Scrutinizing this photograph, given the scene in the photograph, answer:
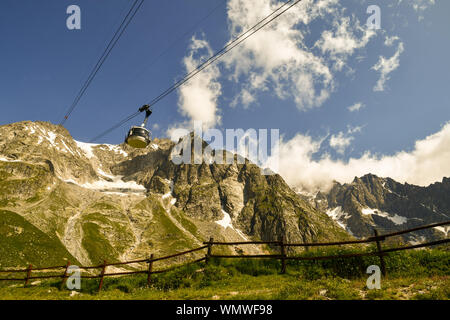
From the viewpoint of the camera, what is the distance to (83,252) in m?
183

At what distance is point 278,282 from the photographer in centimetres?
1507

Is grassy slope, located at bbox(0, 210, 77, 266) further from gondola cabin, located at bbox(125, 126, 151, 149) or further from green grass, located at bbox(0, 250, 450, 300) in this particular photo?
gondola cabin, located at bbox(125, 126, 151, 149)

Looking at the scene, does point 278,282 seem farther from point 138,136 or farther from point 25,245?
point 25,245

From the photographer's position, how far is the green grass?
1059 cm

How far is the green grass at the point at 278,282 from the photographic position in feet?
34.7

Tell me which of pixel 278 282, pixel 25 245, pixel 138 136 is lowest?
pixel 278 282

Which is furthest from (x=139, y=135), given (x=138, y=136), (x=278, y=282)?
(x=278, y=282)

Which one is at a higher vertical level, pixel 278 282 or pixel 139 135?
pixel 139 135

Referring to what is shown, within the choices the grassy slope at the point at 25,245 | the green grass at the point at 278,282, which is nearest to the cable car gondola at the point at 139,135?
the green grass at the point at 278,282

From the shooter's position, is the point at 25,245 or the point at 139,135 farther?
the point at 25,245
